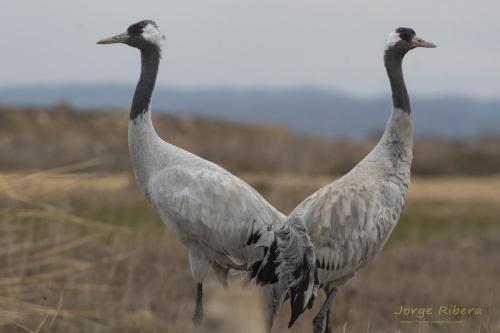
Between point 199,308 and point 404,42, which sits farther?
point 404,42

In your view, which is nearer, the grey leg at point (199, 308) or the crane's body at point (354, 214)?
the crane's body at point (354, 214)

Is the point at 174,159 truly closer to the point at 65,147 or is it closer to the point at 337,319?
the point at 337,319

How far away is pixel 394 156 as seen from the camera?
19.8 feet

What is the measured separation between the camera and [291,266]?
17.9 ft

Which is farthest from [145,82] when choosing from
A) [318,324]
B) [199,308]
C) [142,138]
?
[318,324]

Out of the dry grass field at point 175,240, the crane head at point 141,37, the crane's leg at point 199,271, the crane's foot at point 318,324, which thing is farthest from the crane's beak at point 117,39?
the crane's foot at point 318,324

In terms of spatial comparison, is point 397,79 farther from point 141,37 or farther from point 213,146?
point 213,146

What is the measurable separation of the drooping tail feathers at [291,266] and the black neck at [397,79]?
1.23 m

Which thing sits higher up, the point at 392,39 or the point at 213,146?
the point at 392,39

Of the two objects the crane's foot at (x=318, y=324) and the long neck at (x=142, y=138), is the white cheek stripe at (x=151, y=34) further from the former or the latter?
the crane's foot at (x=318, y=324)

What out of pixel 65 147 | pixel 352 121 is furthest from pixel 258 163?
pixel 352 121

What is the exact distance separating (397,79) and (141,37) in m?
1.79

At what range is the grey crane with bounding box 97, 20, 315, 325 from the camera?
5512mm

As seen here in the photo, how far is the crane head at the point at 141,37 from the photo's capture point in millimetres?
6266
